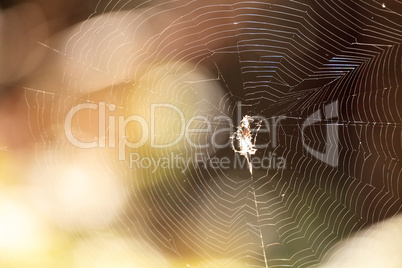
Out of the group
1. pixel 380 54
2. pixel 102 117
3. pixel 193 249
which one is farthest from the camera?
pixel 193 249

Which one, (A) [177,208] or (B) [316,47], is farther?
(A) [177,208]

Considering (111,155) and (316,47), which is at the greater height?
(316,47)

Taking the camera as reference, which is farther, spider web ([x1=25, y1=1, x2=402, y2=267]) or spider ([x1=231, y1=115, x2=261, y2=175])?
spider ([x1=231, y1=115, x2=261, y2=175])

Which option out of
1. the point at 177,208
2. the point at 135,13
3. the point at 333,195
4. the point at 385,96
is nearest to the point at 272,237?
the point at 333,195

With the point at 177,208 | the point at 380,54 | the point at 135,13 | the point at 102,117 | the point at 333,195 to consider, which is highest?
the point at 135,13

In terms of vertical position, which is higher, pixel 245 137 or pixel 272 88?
pixel 272 88

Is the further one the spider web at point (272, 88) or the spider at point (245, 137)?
the spider at point (245, 137)

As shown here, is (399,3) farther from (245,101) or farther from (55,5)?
(55,5)

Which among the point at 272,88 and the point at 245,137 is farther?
the point at 245,137
